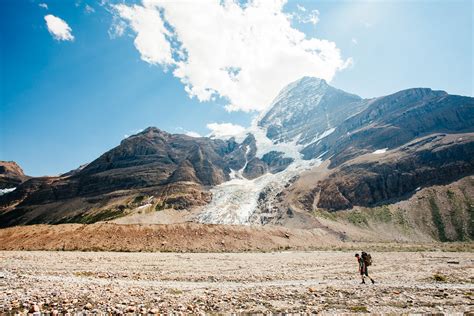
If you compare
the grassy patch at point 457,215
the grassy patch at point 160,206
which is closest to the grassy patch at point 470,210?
the grassy patch at point 457,215

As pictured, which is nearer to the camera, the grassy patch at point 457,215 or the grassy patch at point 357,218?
the grassy patch at point 457,215

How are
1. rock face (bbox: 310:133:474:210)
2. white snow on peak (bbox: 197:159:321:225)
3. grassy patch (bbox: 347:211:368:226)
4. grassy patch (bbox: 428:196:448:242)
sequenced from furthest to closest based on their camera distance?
white snow on peak (bbox: 197:159:321:225) → rock face (bbox: 310:133:474:210) → grassy patch (bbox: 347:211:368:226) → grassy patch (bbox: 428:196:448:242)

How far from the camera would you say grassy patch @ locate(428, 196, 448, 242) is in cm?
8283

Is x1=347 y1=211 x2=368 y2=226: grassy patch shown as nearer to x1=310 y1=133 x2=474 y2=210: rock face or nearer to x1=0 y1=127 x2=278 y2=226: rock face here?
x1=310 y1=133 x2=474 y2=210: rock face

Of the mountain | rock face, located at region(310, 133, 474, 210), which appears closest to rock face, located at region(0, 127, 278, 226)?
the mountain

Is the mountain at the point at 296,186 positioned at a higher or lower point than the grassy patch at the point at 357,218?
higher

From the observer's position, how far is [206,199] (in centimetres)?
16150

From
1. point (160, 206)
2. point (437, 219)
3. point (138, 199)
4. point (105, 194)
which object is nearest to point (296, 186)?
point (437, 219)

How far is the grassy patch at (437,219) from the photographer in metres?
82.8

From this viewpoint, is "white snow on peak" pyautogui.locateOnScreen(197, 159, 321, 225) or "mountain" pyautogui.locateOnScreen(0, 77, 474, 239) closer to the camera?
"mountain" pyautogui.locateOnScreen(0, 77, 474, 239)

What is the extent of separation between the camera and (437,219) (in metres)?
89.9

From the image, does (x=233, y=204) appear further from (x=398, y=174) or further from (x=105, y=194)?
(x=398, y=174)

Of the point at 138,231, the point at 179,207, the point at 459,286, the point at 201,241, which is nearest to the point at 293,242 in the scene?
the point at 201,241

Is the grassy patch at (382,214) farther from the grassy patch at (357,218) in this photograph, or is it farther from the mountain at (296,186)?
the mountain at (296,186)
